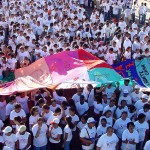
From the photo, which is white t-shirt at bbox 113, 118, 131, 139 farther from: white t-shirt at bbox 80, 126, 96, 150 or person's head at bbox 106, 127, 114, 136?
person's head at bbox 106, 127, 114, 136

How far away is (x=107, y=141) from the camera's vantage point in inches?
322

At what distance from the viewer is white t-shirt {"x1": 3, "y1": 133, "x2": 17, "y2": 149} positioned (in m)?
8.13

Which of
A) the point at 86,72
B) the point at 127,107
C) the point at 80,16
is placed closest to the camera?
the point at 127,107

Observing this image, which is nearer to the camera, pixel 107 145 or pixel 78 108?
pixel 107 145

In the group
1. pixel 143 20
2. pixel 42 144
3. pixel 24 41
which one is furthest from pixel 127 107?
pixel 143 20

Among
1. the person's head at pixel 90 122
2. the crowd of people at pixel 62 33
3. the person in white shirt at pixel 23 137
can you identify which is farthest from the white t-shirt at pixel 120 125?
the crowd of people at pixel 62 33

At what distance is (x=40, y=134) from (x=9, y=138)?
2.53ft

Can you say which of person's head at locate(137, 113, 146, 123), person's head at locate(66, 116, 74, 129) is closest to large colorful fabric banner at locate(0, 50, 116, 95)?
person's head at locate(66, 116, 74, 129)

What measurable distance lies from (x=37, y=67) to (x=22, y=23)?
7.00 meters

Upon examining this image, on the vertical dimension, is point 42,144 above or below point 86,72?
below

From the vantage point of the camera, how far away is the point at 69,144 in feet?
29.2

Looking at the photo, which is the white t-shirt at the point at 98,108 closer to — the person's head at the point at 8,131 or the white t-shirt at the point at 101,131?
the white t-shirt at the point at 101,131

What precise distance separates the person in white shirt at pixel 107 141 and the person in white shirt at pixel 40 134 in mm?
1267

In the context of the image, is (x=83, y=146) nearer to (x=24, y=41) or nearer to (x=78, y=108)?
(x=78, y=108)
